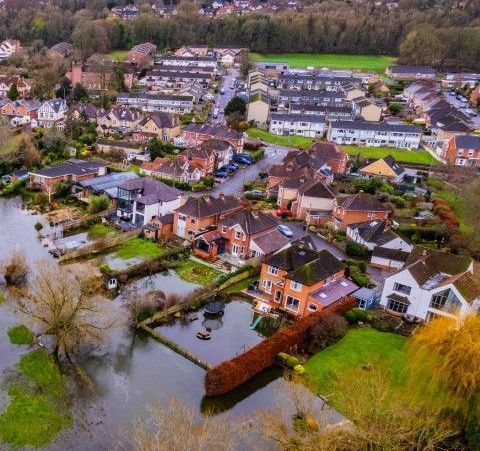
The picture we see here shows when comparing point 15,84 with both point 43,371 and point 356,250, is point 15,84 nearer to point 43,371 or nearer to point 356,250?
point 356,250

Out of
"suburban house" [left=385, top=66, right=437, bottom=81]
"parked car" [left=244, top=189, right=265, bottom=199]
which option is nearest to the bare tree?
"parked car" [left=244, top=189, right=265, bottom=199]

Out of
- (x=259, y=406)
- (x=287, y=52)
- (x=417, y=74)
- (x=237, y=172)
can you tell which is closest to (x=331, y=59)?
(x=287, y=52)

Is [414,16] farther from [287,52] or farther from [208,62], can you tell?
[208,62]

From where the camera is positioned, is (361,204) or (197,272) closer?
(197,272)

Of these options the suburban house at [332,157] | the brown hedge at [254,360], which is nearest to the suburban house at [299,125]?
the suburban house at [332,157]

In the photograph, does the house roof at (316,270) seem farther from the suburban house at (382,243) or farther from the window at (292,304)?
the suburban house at (382,243)

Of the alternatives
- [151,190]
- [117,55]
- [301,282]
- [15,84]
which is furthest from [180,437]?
[117,55]
